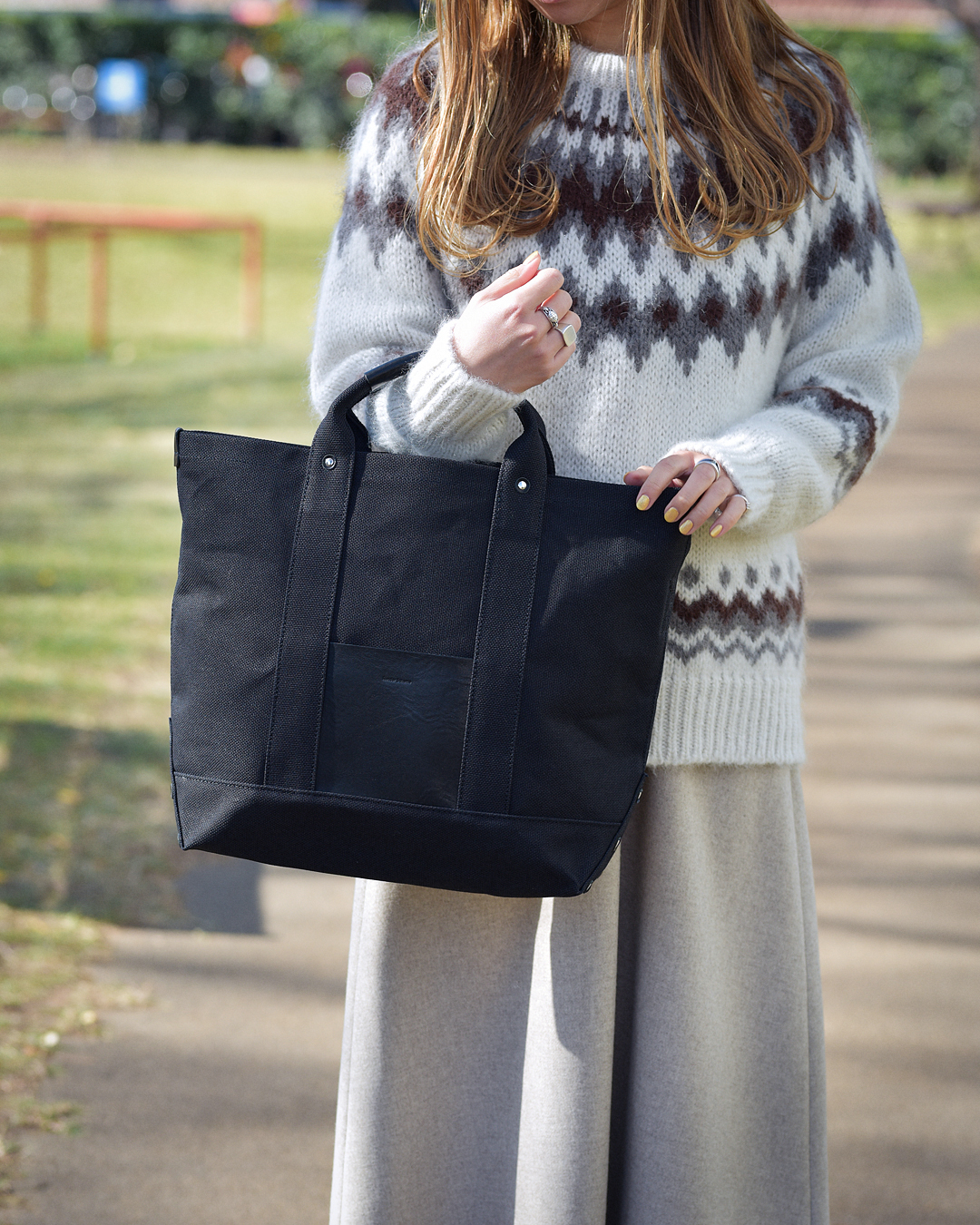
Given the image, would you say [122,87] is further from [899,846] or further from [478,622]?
[478,622]

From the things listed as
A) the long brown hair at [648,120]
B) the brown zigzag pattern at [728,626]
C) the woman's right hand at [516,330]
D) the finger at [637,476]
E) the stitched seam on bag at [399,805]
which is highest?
the long brown hair at [648,120]

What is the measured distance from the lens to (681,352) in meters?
1.62

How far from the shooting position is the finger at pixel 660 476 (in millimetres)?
1477

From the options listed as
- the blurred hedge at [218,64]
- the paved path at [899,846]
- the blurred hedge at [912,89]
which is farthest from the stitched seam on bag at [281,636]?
the blurred hedge at [218,64]

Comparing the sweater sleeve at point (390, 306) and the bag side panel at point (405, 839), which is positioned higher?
the sweater sleeve at point (390, 306)

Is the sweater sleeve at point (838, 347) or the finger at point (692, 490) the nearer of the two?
the finger at point (692, 490)

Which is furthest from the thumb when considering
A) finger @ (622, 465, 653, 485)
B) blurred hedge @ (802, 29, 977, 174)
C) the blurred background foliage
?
blurred hedge @ (802, 29, 977, 174)

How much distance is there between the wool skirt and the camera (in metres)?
1.70

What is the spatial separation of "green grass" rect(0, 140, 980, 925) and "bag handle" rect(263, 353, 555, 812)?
617 millimetres

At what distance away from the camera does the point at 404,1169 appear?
5.76 ft

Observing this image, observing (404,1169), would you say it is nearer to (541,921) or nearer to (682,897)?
(541,921)

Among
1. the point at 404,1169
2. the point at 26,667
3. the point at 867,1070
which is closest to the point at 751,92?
the point at 404,1169

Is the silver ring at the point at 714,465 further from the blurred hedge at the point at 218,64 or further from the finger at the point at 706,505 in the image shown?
the blurred hedge at the point at 218,64

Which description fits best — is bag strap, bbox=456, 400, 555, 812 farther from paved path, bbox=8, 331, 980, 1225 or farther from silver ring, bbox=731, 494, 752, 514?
paved path, bbox=8, 331, 980, 1225
